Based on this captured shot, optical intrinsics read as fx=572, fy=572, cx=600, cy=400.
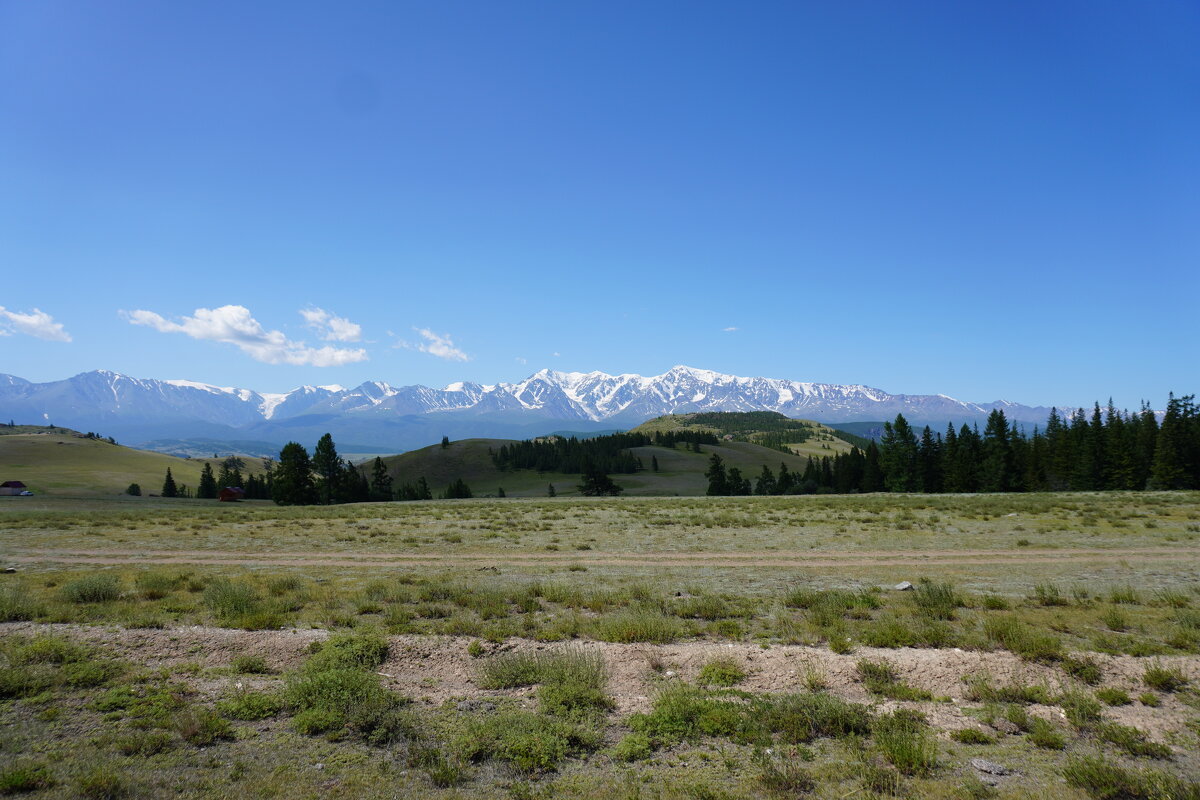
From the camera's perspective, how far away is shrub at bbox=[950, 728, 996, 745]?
26.3 feet

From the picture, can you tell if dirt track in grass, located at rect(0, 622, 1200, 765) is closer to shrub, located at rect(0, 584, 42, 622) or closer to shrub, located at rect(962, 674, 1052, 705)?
shrub, located at rect(962, 674, 1052, 705)

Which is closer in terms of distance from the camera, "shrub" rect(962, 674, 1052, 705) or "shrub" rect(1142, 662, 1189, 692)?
"shrub" rect(962, 674, 1052, 705)

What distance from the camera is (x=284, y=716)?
9.02 meters

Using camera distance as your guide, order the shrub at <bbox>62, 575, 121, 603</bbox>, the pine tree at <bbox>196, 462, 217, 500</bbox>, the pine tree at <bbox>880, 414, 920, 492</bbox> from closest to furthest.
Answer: the shrub at <bbox>62, 575, 121, 603</bbox> → the pine tree at <bbox>880, 414, 920, 492</bbox> → the pine tree at <bbox>196, 462, 217, 500</bbox>

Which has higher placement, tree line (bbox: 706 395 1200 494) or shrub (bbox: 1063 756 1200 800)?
tree line (bbox: 706 395 1200 494)

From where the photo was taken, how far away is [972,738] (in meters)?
8.03

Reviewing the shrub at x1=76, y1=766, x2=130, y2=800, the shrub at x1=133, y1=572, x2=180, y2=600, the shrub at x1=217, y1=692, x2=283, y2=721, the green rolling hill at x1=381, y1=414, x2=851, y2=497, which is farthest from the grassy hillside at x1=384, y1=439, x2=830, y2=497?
the shrub at x1=76, y1=766, x2=130, y2=800

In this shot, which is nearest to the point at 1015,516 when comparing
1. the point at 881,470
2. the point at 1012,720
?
the point at 1012,720

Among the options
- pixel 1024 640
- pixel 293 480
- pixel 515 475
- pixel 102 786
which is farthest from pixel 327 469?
pixel 1024 640

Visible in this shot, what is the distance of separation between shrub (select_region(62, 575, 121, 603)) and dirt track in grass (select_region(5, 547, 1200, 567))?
24.0 ft

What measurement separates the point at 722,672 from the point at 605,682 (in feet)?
7.05

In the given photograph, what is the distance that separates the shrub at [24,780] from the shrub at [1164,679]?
16.0 metres

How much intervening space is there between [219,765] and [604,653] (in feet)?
21.1

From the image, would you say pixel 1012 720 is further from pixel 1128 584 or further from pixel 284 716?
pixel 1128 584
